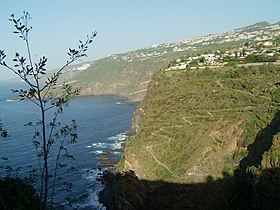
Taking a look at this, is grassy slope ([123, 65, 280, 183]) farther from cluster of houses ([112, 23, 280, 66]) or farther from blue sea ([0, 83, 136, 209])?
cluster of houses ([112, 23, 280, 66])

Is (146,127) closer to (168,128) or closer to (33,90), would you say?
(168,128)

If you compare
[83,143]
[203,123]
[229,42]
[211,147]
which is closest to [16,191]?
[211,147]

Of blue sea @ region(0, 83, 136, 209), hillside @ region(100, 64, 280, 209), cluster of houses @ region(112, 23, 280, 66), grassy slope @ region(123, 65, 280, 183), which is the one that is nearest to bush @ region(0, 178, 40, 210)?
blue sea @ region(0, 83, 136, 209)

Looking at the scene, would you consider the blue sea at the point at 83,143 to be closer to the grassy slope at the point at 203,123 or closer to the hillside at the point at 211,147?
the hillside at the point at 211,147

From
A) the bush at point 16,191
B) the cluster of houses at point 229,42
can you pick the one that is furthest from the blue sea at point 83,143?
the cluster of houses at point 229,42

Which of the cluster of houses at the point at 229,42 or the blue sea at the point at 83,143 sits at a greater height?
the cluster of houses at the point at 229,42

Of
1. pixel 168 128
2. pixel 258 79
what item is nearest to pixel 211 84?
pixel 258 79
